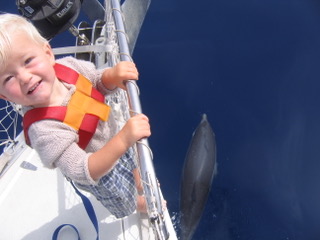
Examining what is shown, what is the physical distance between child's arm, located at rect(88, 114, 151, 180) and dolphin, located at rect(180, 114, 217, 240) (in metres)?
2.30

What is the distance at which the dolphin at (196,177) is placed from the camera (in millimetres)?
3896

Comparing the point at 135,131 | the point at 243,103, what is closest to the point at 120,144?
A: the point at 135,131

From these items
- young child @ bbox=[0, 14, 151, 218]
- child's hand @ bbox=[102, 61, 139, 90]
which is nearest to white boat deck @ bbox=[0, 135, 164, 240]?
young child @ bbox=[0, 14, 151, 218]

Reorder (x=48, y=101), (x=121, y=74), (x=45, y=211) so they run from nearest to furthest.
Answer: (x=48, y=101) < (x=121, y=74) < (x=45, y=211)

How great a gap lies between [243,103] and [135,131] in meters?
3.16

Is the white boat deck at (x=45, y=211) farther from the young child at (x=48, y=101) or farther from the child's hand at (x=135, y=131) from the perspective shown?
the child's hand at (x=135, y=131)

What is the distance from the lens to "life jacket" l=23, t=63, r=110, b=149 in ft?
6.18

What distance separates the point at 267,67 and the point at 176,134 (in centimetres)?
163

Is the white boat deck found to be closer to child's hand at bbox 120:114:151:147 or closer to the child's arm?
the child's arm

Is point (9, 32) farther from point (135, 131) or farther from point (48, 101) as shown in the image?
point (135, 131)

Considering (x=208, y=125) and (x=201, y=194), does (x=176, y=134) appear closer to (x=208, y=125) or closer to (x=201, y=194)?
(x=208, y=125)

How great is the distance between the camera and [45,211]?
2758 millimetres

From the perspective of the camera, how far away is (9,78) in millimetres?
1683

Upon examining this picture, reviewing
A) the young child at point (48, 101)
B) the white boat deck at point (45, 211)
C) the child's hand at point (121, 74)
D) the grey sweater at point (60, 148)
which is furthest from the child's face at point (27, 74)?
the white boat deck at point (45, 211)
